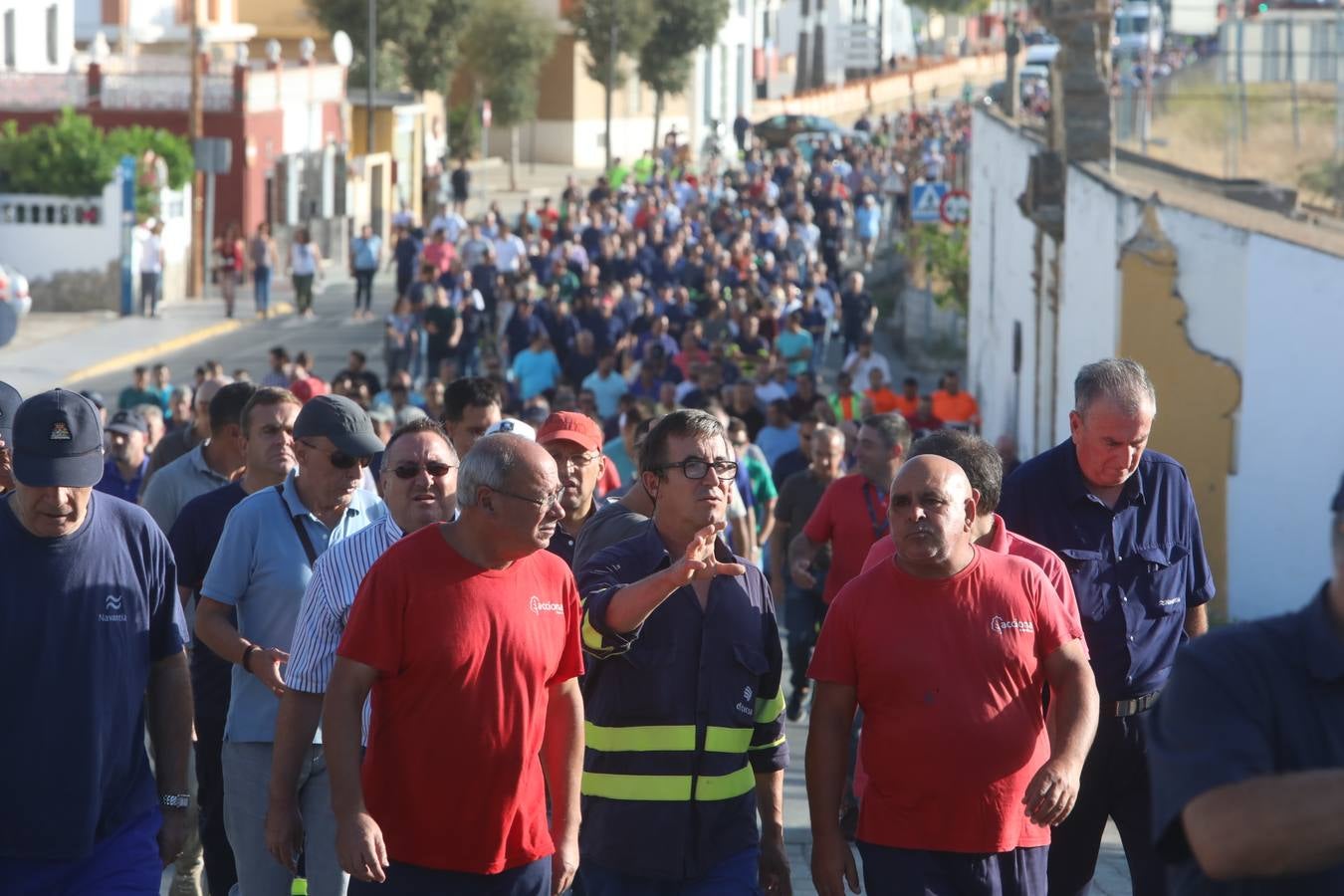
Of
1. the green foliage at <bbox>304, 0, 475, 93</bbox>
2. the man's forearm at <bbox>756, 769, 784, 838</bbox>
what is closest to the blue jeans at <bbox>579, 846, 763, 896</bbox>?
the man's forearm at <bbox>756, 769, 784, 838</bbox>

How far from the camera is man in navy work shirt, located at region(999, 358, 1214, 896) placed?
6320 mm

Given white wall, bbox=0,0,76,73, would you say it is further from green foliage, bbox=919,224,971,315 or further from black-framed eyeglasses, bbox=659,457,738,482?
black-framed eyeglasses, bbox=659,457,738,482

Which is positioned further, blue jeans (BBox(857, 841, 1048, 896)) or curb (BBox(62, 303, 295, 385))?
curb (BBox(62, 303, 295, 385))

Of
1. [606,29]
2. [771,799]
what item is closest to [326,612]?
[771,799]

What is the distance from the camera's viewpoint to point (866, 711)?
18.0 feet

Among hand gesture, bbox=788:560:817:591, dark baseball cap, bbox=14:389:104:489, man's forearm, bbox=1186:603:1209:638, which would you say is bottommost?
hand gesture, bbox=788:560:817:591

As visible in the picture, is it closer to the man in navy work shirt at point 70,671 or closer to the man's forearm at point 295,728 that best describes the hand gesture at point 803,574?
the man's forearm at point 295,728

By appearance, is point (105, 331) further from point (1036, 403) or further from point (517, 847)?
point (517, 847)

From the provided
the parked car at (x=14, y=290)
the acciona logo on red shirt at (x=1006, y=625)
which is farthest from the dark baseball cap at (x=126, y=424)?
the parked car at (x=14, y=290)

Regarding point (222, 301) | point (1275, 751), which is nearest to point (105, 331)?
point (222, 301)

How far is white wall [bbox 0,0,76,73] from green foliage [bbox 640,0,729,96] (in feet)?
73.9

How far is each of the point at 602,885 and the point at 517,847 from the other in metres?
0.56

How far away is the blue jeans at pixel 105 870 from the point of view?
17.3 feet

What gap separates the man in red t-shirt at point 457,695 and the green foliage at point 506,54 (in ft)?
188
